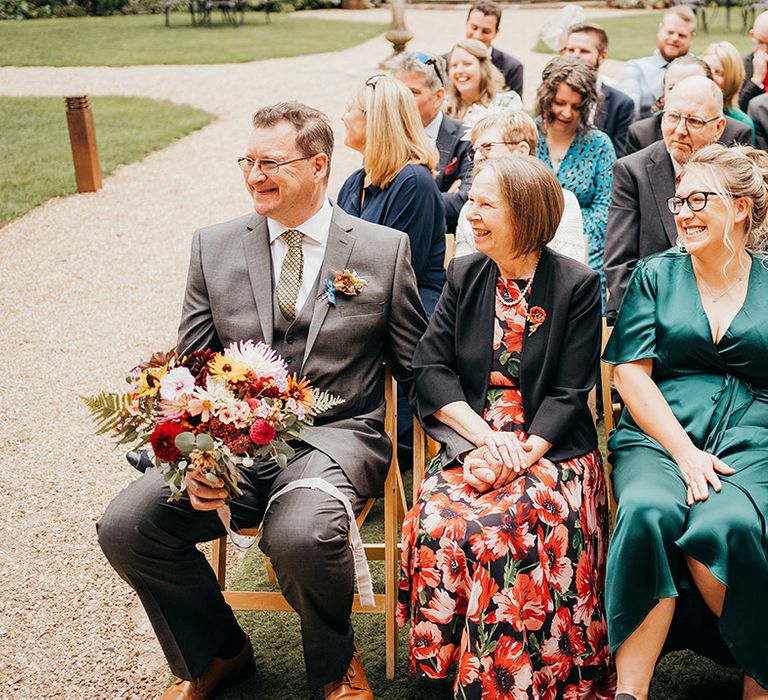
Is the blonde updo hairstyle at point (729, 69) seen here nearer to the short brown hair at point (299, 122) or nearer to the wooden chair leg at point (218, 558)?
the short brown hair at point (299, 122)

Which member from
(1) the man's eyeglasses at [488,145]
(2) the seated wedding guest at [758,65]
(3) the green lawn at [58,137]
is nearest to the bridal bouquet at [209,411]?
(1) the man's eyeglasses at [488,145]

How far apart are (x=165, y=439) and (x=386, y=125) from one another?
2.50m

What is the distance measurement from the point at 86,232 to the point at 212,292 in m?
6.60

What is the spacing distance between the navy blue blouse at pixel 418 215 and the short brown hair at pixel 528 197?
1.28 meters

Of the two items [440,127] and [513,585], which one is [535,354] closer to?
[513,585]

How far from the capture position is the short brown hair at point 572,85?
5934 millimetres

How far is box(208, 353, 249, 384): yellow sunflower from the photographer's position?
3094 millimetres

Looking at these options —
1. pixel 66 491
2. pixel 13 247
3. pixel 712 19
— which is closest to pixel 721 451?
pixel 66 491

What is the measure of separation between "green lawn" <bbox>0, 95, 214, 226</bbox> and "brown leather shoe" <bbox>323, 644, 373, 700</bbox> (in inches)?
317

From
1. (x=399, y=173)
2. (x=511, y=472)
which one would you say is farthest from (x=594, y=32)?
(x=511, y=472)

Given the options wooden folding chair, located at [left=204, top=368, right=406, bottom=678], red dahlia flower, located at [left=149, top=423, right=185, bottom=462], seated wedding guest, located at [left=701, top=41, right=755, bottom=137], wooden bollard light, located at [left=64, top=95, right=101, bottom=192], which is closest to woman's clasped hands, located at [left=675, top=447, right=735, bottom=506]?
wooden folding chair, located at [left=204, top=368, right=406, bottom=678]

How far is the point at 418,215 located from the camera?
4957 mm

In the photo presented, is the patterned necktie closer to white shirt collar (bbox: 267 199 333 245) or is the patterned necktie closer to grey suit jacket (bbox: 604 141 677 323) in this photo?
white shirt collar (bbox: 267 199 333 245)

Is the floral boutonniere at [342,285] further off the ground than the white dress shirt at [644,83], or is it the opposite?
the white dress shirt at [644,83]
